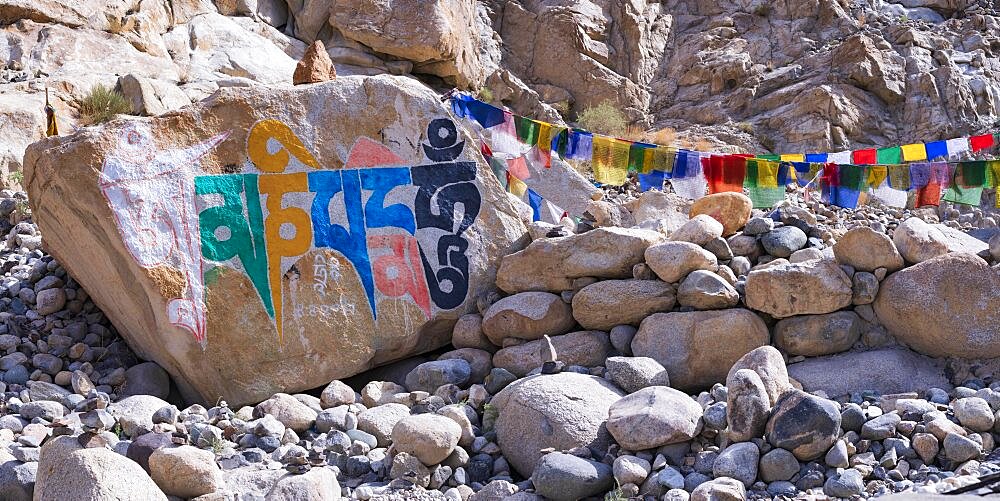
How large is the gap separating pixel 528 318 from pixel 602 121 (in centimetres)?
1268

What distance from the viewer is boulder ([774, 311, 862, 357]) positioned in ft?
18.1

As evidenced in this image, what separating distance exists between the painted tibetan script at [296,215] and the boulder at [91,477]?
223 centimetres

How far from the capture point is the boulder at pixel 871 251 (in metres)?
5.49

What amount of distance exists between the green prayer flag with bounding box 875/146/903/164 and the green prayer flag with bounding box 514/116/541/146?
19.6 ft

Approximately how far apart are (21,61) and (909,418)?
10.8m

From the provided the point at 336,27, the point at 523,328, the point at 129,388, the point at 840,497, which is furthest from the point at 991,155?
the point at 129,388

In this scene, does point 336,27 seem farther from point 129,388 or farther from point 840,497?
point 840,497

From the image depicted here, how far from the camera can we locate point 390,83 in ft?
21.9

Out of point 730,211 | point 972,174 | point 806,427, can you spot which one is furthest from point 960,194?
point 806,427

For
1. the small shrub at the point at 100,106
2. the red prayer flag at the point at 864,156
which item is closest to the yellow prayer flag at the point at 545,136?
the small shrub at the point at 100,106

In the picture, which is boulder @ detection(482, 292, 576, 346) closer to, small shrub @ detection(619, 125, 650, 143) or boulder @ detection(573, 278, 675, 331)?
boulder @ detection(573, 278, 675, 331)

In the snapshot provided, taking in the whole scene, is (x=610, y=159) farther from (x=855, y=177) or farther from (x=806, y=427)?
(x=806, y=427)

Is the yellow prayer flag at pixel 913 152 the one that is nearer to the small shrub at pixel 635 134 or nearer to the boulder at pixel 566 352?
the small shrub at pixel 635 134

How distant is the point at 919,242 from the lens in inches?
215
